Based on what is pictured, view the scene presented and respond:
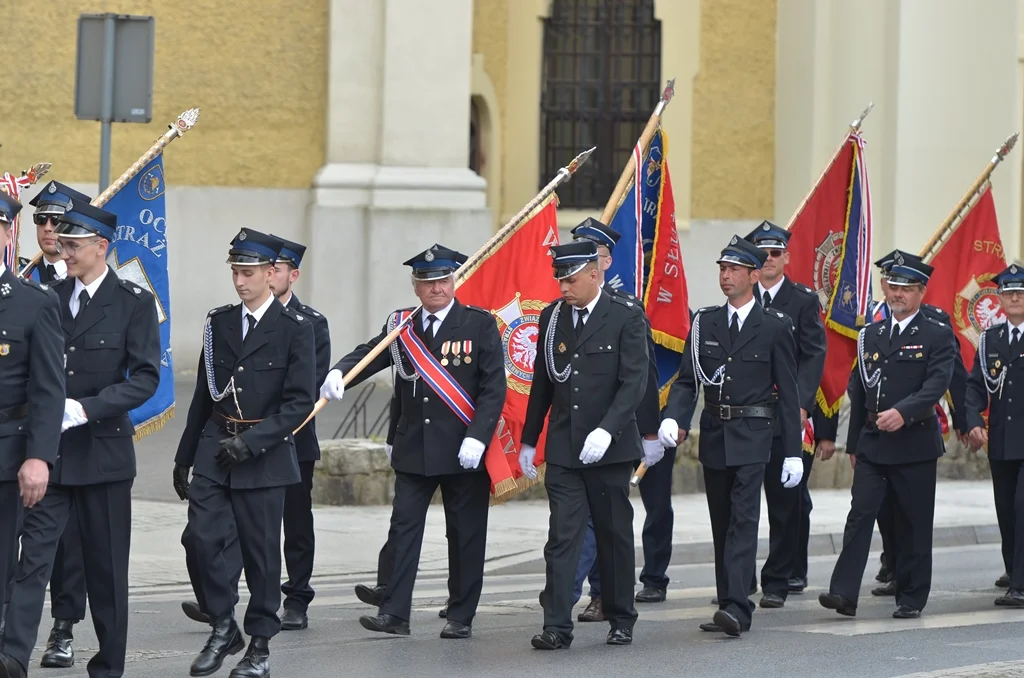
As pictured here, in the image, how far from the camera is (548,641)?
8.70 m

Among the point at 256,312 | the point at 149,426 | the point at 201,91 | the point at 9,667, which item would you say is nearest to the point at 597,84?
the point at 201,91

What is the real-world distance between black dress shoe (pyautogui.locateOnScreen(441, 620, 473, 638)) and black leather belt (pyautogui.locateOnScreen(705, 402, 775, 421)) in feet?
5.79

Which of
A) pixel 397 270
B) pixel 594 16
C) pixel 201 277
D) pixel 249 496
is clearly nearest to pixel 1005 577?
pixel 249 496

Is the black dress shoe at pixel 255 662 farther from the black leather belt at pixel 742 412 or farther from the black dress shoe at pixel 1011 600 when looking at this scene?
the black dress shoe at pixel 1011 600

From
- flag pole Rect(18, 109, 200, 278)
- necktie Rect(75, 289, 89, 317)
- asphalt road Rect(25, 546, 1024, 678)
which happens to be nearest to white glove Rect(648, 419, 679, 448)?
asphalt road Rect(25, 546, 1024, 678)

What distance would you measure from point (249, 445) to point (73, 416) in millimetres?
859

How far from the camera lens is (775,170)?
23.0 metres

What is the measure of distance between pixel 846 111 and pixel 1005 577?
38.8ft

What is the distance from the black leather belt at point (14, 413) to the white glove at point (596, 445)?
278 centimetres

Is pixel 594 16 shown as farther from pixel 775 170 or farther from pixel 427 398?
pixel 427 398

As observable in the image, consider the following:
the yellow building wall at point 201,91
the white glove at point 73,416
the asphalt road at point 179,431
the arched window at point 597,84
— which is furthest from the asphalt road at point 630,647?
the arched window at point 597,84

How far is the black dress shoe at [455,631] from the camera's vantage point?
899 cm

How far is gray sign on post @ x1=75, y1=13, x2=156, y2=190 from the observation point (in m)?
11.3

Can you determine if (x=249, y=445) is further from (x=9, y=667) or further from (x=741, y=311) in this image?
(x=741, y=311)
